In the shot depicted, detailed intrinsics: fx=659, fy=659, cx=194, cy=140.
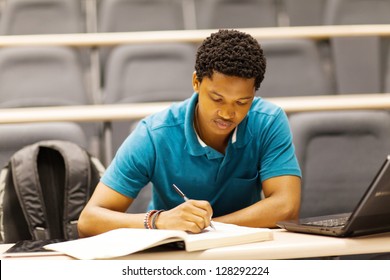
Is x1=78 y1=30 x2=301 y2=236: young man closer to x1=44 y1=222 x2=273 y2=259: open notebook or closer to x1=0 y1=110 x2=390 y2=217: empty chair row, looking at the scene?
x1=44 y1=222 x2=273 y2=259: open notebook

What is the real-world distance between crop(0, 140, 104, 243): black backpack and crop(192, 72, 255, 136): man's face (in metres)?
0.23

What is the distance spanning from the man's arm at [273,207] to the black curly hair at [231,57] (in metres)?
0.14

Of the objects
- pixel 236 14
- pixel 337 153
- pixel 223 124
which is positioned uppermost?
pixel 236 14

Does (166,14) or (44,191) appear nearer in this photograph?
(44,191)

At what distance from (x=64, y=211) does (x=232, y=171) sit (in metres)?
0.24

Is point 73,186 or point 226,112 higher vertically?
point 226,112

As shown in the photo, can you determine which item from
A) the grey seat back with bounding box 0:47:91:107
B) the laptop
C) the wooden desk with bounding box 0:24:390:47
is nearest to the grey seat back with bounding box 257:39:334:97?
the wooden desk with bounding box 0:24:390:47

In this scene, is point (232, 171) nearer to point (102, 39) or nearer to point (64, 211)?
point (64, 211)

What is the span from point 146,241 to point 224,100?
9.3 inches

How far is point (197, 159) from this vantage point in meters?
0.83

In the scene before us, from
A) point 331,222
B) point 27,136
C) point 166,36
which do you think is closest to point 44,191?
point 27,136

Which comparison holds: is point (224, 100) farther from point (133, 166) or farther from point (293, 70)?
point (293, 70)

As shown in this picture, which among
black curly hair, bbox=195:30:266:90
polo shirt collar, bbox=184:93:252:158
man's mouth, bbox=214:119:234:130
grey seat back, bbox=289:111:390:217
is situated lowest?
grey seat back, bbox=289:111:390:217

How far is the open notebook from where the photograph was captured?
558mm
